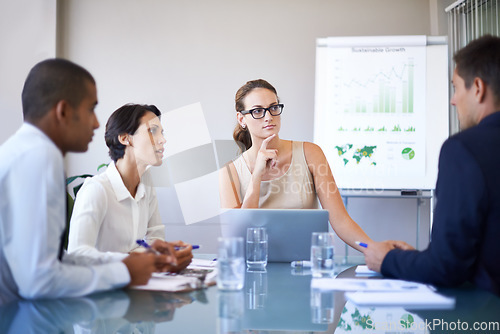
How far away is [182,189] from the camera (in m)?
4.52

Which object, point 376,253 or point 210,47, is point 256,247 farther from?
point 210,47

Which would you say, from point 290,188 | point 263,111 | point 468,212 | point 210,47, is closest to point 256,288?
point 468,212

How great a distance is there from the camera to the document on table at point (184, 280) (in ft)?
4.10

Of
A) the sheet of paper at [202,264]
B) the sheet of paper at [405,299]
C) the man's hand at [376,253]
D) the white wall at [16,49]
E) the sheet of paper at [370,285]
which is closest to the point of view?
the sheet of paper at [405,299]

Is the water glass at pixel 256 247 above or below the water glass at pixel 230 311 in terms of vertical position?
above

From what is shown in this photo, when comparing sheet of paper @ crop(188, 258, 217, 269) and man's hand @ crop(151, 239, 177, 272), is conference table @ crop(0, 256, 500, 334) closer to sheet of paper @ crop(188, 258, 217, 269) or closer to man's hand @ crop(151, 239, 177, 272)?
man's hand @ crop(151, 239, 177, 272)

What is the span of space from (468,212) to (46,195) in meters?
0.96

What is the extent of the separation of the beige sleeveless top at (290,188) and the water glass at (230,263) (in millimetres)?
1167

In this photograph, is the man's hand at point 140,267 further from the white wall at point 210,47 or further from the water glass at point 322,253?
the white wall at point 210,47

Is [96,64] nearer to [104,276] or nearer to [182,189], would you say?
[182,189]

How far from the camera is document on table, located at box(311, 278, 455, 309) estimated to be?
108 centimetres

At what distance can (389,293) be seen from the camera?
1.16m

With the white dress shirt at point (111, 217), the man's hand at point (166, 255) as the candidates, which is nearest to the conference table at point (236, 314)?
the man's hand at point (166, 255)

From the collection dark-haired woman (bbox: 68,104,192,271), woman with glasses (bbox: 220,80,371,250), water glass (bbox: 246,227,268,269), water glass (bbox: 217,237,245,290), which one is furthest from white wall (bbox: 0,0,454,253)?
water glass (bbox: 217,237,245,290)
